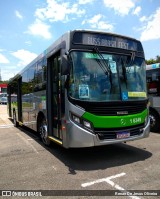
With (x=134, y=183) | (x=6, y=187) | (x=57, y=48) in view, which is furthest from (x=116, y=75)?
(x=6, y=187)

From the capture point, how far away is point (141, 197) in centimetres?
392

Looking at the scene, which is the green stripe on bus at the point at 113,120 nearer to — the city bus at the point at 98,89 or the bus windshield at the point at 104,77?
the city bus at the point at 98,89

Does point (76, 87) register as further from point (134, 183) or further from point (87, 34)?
point (134, 183)

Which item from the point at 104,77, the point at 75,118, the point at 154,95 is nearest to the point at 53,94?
the point at 75,118

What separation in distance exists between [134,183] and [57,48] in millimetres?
3818

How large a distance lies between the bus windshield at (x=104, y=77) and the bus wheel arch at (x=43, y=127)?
2528 mm

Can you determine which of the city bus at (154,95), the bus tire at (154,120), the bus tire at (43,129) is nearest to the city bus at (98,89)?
the bus tire at (43,129)

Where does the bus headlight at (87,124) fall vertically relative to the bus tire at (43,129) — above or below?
above

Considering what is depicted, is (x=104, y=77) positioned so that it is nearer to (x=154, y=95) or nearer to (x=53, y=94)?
(x=53, y=94)

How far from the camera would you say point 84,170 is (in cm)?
534

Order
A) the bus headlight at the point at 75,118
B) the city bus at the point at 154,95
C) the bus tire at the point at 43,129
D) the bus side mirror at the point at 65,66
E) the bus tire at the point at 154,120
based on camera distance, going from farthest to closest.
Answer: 1. the bus tire at the point at 154,120
2. the city bus at the point at 154,95
3. the bus tire at the point at 43,129
4. the bus headlight at the point at 75,118
5. the bus side mirror at the point at 65,66

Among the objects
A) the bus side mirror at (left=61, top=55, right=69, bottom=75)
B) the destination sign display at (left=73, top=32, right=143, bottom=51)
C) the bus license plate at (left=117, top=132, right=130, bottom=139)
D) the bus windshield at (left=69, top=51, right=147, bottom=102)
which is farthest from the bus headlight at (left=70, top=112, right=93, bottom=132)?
the destination sign display at (left=73, top=32, right=143, bottom=51)

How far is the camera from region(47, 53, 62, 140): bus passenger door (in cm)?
659

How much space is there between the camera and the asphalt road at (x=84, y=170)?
4.30 metres
